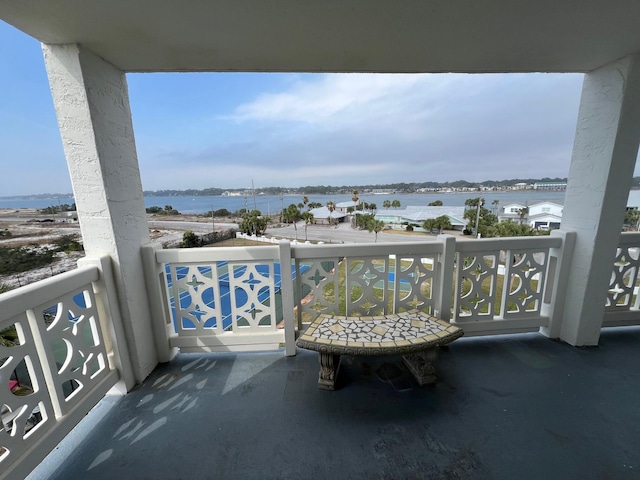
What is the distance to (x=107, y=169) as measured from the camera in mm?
1652

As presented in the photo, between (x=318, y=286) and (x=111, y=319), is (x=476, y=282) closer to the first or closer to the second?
(x=318, y=286)

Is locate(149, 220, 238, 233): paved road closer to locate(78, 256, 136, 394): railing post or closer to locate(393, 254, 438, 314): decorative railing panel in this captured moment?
locate(78, 256, 136, 394): railing post

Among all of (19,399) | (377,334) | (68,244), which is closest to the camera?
(19,399)

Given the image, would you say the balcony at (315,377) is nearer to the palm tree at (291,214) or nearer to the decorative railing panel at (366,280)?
the decorative railing panel at (366,280)

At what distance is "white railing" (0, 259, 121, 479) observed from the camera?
114 centimetres

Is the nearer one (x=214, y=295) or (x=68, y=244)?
(x=68, y=244)

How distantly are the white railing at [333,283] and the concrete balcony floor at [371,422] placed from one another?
30cm

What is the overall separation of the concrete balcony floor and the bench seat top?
39 centimetres

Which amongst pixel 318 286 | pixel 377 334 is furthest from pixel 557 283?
pixel 318 286

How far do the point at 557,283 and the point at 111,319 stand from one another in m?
3.94

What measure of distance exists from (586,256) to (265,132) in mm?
5574

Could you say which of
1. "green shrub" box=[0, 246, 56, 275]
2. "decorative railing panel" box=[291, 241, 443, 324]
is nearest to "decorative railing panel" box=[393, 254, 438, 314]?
"decorative railing panel" box=[291, 241, 443, 324]

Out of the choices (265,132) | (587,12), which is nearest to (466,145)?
(587,12)

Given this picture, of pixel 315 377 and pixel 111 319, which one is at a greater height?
pixel 111 319
